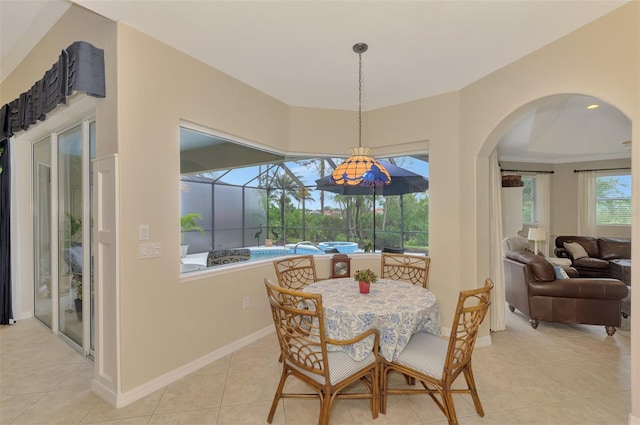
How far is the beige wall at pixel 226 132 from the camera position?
2201 mm

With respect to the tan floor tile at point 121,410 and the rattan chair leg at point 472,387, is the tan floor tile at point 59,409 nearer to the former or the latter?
the tan floor tile at point 121,410

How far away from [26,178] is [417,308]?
200 inches

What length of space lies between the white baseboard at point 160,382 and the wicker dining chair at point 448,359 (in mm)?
1662

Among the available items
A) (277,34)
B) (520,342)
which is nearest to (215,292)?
(277,34)

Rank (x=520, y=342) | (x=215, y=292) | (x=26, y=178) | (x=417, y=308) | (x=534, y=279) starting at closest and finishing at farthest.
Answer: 1. (x=417, y=308)
2. (x=215, y=292)
3. (x=520, y=342)
4. (x=534, y=279)
5. (x=26, y=178)

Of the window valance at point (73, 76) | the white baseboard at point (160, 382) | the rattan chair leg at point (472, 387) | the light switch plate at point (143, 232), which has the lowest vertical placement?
the white baseboard at point (160, 382)

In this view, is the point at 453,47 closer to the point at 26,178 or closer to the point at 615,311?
the point at 615,311

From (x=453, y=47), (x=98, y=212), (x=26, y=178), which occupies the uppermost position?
(x=453, y=47)

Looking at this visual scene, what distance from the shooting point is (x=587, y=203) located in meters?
6.28

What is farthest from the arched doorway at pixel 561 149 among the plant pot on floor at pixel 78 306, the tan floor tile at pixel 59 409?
the plant pot on floor at pixel 78 306

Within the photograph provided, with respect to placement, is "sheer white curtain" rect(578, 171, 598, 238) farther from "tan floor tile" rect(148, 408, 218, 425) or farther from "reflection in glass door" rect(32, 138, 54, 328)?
"reflection in glass door" rect(32, 138, 54, 328)

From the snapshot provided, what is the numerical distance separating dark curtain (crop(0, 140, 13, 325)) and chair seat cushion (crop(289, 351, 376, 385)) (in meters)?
4.14

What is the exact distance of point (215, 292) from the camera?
293 cm

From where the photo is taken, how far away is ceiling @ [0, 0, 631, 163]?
2.03m
